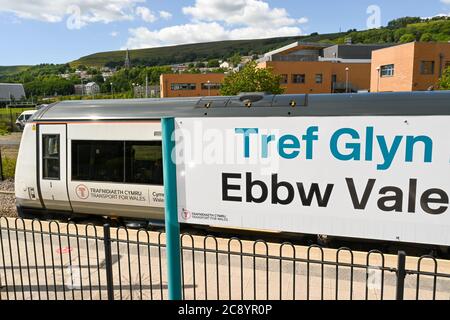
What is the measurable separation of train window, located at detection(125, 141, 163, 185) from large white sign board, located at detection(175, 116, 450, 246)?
470cm

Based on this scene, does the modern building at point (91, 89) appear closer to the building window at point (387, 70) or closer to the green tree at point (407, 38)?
the building window at point (387, 70)

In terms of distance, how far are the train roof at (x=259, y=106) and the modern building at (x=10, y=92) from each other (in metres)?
106

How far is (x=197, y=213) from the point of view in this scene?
267 centimetres

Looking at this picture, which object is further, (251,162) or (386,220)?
(251,162)

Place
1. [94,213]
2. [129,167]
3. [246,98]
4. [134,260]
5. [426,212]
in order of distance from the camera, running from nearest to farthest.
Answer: [426,212] < [134,260] < [246,98] < [129,167] < [94,213]

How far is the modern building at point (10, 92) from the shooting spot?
335 ft

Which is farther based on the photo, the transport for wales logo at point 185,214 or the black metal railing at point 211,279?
the black metal railing at point 211,279

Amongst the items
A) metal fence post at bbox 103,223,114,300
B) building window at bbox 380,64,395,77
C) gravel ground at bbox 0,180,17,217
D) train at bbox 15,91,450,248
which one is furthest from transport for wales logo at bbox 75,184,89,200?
building window at bbox 380,64,395,77

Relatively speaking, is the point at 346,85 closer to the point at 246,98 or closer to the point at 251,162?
the point at 246,98

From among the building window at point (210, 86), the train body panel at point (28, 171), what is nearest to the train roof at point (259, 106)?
the train body panel at point (28, 171)

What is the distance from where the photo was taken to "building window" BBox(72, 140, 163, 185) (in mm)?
7324

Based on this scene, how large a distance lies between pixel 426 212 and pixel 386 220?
0.24 meters
